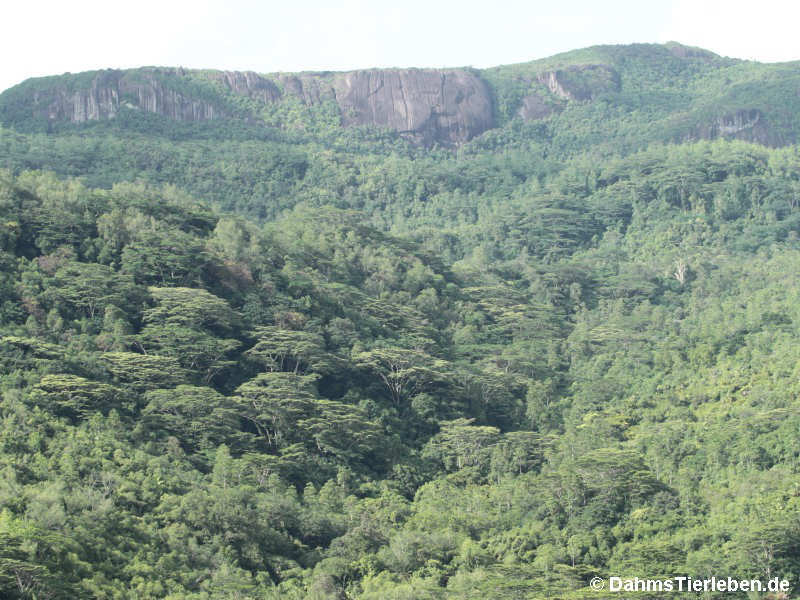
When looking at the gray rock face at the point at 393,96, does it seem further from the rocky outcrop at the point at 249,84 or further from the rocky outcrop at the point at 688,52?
the rocky outcrop at the point at 688,52

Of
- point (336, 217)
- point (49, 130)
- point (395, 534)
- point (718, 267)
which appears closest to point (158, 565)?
point (395, 534)

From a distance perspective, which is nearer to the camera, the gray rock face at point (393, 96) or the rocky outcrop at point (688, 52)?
the gray rock face at point (393, 96)

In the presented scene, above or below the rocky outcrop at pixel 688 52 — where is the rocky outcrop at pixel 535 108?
below

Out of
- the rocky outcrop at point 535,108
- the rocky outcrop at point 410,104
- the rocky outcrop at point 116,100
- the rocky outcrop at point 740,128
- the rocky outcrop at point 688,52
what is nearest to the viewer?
the rocky outcrop at point 116,100

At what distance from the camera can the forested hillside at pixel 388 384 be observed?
3653 cm

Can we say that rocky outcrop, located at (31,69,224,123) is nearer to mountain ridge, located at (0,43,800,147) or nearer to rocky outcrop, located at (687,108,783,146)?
mountain ridge, located at (0,43,800,147)

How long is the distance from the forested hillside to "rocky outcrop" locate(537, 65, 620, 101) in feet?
84.1

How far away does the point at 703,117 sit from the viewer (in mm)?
98000

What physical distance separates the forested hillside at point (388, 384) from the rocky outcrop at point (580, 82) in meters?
25.6

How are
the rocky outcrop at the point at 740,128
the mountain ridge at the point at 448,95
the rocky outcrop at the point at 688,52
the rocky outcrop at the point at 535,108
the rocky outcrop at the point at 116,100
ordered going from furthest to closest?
1. the rocky outcrop at the point at 688,52
2. the rocky outcrop at the point at 535,108
3. the rocky outcrop at the point at 740,128
4. the mountain ridge at the point at 448,95
5. the rocky outcrop at the point at 116,100

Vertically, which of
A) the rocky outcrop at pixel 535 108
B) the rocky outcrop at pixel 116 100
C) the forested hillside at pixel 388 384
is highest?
the rocky outcrop at pixel 116 100

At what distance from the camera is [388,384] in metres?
51.7

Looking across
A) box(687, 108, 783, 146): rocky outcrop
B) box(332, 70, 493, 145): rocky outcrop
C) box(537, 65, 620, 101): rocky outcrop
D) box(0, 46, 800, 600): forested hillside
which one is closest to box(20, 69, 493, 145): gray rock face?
box(332, 70, 493, 145): rocky outcrop

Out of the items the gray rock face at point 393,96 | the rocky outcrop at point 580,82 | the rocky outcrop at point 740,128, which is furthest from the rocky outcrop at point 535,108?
the rocky outcrop at point 740,128
